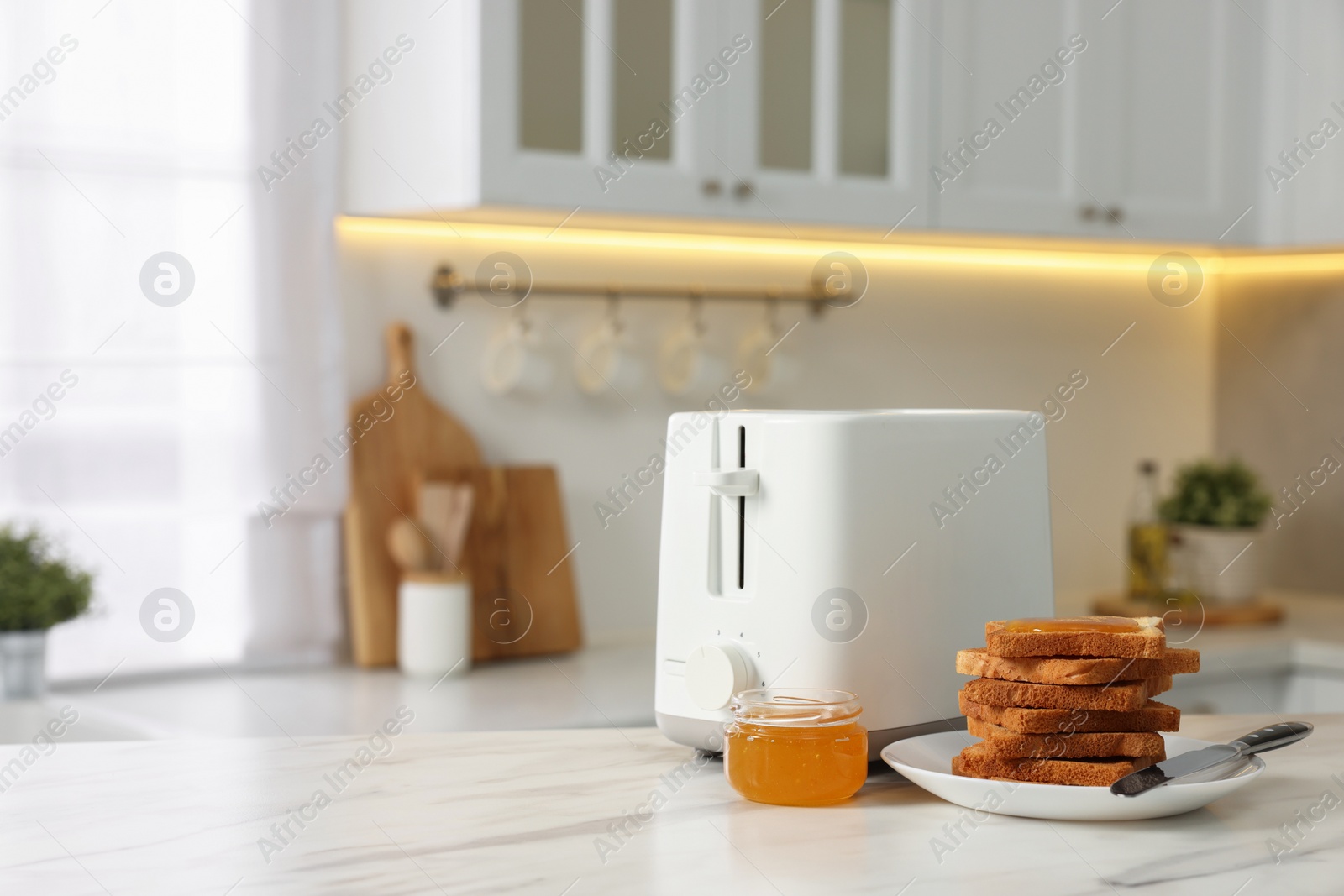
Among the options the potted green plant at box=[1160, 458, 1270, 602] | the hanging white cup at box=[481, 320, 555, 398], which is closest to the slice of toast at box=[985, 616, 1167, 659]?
the hanging white cup at box=[481, 320, 555, 398]

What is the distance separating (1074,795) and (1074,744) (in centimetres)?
4

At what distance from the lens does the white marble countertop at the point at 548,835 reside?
768 mm

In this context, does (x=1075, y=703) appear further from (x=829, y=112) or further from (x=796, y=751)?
(x=829, y=112)

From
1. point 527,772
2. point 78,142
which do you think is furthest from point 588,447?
point 527,772

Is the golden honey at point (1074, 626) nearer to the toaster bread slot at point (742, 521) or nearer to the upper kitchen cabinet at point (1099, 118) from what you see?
the toaster bread slot at point (742, 521)

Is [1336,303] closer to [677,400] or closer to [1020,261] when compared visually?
[1020,261]

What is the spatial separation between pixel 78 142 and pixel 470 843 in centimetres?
145

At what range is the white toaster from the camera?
39.2 inches

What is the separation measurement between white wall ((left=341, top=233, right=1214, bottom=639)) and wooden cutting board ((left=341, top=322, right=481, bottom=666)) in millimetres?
41

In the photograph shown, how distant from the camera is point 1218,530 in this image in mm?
2527

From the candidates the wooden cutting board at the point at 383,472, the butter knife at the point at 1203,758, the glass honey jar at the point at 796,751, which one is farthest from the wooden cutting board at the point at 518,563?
the butter knife at the point at 1203,758

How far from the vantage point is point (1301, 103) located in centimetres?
254

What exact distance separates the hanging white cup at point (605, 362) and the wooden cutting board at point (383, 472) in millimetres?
274

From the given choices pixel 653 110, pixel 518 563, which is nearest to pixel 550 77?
pixel 653 110
